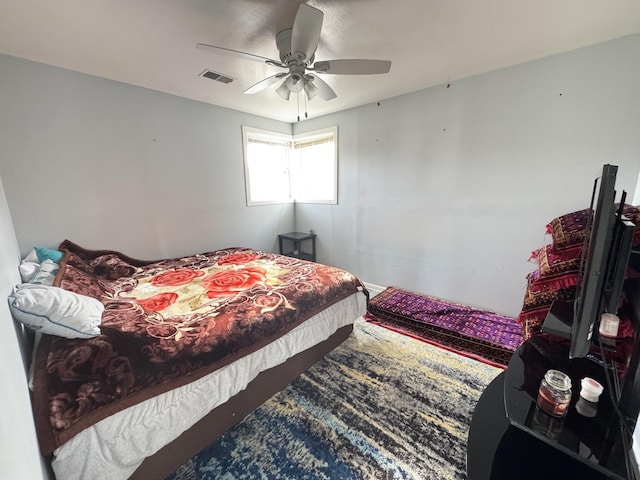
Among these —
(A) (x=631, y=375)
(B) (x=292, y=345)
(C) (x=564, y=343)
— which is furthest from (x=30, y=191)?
(C) (x=564, y=343)

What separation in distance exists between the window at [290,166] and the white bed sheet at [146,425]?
9.03 ft

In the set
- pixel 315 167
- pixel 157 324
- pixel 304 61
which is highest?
pixel 304 61

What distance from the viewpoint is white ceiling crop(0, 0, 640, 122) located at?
151cm

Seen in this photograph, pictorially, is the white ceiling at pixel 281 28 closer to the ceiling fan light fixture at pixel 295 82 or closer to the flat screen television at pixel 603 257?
the ceiling fan light fixture at pixel 295 82

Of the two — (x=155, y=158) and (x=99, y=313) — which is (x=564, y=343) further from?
(x=155, y=158)

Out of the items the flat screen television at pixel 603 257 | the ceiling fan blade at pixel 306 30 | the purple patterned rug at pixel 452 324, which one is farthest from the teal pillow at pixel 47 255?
the flat screen television at pixel 603 257

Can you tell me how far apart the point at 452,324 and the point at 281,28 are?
283 centimetres

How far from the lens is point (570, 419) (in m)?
0.94

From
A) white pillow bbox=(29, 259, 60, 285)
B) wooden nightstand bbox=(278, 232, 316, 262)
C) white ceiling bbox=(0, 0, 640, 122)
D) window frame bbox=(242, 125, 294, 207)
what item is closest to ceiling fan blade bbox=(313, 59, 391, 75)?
white ceiling bbox=(0, 0, 640, 122)

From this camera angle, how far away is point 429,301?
297cm

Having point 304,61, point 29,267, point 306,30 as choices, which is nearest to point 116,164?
point 29,267

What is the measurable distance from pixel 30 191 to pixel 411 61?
3.40 m

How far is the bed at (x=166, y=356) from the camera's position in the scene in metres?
0.97

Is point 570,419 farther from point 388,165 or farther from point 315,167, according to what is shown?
point 315,167
